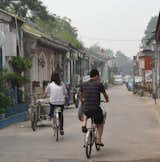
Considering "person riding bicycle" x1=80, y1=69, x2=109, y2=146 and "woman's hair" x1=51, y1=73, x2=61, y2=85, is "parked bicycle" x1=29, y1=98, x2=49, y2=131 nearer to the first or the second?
"woman's hair" x1=51, y1=73, x2=61, y2=85

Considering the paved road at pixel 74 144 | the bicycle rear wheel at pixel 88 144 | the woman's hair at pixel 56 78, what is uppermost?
the woman's hair at pixel 56 78

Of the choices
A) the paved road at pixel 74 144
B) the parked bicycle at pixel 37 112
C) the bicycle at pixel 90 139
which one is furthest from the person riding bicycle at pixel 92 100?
the parked bicycle at pixel 37 112

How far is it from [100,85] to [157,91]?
3126cm

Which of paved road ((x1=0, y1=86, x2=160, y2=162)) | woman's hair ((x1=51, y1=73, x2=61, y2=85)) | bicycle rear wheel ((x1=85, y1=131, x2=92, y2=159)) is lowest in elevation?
paved road ((x1=0, y1=86, x2=160, y2=162))

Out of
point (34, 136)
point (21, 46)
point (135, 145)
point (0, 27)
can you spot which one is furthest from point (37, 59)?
point (135, 145)

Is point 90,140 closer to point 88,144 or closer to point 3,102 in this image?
point 88,144

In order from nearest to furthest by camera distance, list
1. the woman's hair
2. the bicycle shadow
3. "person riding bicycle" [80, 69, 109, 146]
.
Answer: the bicycle shadow
"person riding bicycle" [80, 69, 109, 146]
the woman's hair

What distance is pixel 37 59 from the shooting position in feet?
116

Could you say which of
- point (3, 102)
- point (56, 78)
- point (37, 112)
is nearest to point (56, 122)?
point (56, 78)

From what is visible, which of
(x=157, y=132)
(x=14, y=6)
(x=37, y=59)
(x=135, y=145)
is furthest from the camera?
(x=14, y=6)

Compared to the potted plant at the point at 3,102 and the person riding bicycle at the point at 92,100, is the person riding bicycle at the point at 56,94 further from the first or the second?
the potted plant at the point at 3,102

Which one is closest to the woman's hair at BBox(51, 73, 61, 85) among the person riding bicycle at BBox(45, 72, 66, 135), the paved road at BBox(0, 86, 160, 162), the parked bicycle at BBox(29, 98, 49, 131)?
the person riding bicycle at BBox(45, 72, 66, 135)

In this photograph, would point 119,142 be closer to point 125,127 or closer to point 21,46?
point 125,127

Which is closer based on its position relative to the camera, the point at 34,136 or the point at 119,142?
the point at 119,142
